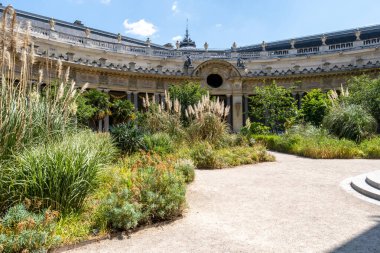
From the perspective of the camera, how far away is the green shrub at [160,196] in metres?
5.70

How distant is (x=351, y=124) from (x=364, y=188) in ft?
40.2

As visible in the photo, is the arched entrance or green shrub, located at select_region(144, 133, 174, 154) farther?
the arched entrance

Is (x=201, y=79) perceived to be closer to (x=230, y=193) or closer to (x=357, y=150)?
(x=357, y=150)

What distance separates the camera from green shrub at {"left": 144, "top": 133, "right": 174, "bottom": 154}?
480 inches

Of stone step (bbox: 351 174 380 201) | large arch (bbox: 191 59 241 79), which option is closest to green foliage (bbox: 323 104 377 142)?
stone step (bbox: 351 174 380 201)

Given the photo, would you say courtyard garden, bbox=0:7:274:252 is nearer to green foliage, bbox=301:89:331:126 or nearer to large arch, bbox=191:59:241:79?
green foliage, bbox=301:89:331:126

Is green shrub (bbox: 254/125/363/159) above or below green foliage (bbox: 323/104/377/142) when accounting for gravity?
below

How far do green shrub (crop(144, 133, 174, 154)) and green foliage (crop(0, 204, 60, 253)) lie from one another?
7578 millimetres

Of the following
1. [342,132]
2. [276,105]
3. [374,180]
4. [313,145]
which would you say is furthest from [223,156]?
[276,105]

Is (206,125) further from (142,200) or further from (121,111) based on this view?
(121,111)

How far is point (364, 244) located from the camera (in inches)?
175

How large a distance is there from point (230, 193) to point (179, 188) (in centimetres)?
206

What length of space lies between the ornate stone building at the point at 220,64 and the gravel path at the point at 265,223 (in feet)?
85.4

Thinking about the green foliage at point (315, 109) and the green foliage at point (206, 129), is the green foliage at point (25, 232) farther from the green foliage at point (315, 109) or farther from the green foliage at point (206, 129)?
the green foliage at point (315, 109)
